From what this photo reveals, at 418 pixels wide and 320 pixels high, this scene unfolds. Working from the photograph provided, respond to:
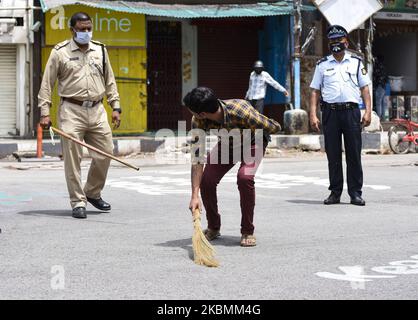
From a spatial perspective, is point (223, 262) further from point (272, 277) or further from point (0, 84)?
point (0, 84)

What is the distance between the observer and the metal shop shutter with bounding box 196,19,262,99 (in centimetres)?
2403

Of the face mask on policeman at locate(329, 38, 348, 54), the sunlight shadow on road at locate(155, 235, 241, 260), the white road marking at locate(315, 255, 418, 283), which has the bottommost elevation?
the white road marking at locate(315, 255, 418, 283)

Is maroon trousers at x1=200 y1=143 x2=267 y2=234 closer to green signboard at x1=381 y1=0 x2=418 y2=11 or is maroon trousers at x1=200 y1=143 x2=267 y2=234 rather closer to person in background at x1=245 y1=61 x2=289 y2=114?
person in background at x1=245 y1=61 x2=289 y2=114

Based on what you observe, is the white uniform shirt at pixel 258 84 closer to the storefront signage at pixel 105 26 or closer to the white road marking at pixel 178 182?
the storefront signage at pixel 105 26

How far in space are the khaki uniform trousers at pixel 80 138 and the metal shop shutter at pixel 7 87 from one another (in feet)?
40.3

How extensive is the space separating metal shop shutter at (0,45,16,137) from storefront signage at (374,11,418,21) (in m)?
8.91

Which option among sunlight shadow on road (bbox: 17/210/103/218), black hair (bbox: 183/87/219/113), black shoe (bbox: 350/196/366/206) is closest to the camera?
black hair (bbox: 183/87/219/113)

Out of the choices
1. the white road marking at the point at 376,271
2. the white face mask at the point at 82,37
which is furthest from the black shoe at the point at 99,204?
the white road marking at the point at 376,271

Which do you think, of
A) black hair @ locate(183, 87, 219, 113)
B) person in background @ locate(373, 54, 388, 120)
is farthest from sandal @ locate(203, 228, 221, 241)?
person in background @ locate(373, 54, 388, 120)

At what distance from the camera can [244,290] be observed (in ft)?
18.8

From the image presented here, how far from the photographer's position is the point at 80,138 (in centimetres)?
956

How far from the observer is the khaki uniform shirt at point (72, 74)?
9.50 m

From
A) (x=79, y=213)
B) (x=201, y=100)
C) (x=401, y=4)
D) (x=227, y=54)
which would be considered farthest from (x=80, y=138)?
(x=401, y=4)

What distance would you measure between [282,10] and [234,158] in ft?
49.1
